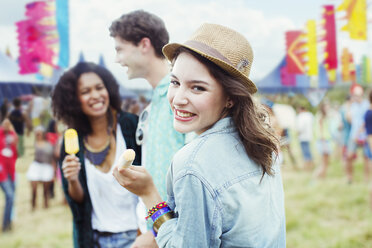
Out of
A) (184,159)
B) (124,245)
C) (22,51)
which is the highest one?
(22,51)

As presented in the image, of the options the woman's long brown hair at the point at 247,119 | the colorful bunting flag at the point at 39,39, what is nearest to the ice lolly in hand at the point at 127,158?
the woman's long brown hair at the point at 247,119

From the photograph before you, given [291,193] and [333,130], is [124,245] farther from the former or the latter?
[333,130]

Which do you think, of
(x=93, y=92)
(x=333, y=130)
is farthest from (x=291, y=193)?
(x=93, y=92)

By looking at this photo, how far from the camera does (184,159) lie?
957 mm

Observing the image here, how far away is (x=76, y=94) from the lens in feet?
6.41

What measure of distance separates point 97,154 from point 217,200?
1107mm

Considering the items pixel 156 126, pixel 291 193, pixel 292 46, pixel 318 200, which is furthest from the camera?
pixel 291 193

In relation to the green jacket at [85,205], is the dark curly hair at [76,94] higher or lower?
higher

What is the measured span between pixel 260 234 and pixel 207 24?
2.06 ft

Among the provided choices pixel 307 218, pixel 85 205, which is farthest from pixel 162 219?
pixel 307 218

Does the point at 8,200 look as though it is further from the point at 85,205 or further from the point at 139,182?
the point at 139,182

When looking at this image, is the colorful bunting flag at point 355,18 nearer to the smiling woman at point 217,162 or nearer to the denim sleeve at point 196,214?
the smiling woman at point 217,162

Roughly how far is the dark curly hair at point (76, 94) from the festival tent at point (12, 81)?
2391mm

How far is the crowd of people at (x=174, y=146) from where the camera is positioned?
942 mm
